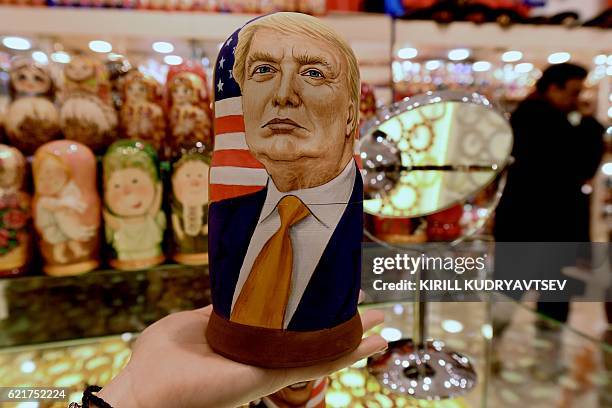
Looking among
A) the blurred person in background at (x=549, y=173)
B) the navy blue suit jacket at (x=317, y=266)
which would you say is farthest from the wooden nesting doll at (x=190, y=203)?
the blurred person in background at (x=549, y=173)

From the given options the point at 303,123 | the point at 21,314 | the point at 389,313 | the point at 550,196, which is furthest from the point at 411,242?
the point at 21,314

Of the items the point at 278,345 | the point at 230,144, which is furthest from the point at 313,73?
the point at 278,345

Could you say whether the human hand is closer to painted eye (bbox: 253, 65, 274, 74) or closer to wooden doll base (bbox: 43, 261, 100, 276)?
painted eye (bbox: 253, 65, 274, 74)

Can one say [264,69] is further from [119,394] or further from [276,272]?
[119,394]

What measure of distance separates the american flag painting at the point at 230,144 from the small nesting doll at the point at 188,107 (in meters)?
0.72

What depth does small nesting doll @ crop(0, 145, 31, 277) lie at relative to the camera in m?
1.23

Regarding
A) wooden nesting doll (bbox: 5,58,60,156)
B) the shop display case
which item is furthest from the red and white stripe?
wooden nesting doll (bbox: 5,58,60,156)

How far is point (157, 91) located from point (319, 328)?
1103mm

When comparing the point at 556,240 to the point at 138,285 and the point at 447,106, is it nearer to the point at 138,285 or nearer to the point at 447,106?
the point at 447,106

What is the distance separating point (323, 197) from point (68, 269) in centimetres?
94

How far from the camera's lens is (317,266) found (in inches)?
26.2

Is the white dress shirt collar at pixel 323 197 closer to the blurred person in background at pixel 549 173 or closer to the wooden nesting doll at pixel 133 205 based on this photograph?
the wooden nesting doll at pixel 133 205

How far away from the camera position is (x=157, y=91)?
4.91 feet

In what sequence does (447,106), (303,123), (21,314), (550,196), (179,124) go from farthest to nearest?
1. (550,196)
2. (179,124)
3. (21,314)
4. (447,106)
5. (303,123)
